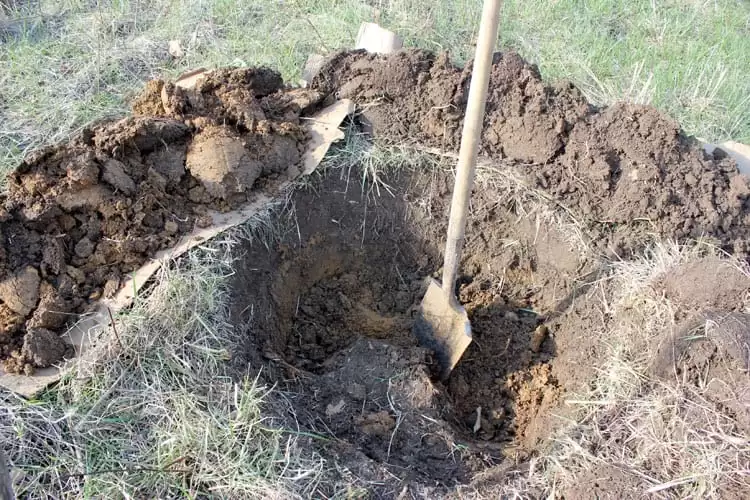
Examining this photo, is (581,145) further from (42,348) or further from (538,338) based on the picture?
(42,348)

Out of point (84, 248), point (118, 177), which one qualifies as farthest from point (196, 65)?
point (84, 248)

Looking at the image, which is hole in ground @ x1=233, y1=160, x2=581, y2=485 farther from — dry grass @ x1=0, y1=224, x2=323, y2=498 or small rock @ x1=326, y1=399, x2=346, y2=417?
dry grass @ x1=0, y1=224, x2=323, y2=498

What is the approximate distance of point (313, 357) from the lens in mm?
A: 2850

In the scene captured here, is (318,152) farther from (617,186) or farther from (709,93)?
(709,93)

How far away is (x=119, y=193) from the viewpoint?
8.73 ft

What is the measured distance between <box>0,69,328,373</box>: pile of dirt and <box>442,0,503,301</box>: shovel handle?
90 cm

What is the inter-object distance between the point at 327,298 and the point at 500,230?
2.97ft

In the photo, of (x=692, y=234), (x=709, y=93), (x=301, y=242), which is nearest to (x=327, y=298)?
(x=301, y=242)

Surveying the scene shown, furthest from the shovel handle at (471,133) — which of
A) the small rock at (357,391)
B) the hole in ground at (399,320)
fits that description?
the small rock at (357,391)

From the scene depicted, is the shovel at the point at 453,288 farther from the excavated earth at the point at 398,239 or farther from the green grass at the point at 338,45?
the green grass at the point at 338,45

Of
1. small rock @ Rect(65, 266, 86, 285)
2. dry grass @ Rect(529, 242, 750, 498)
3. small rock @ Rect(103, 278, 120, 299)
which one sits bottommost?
dry grass @ Rect(529, 242, 750, 498)

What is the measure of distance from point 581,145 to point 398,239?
3.20 feet

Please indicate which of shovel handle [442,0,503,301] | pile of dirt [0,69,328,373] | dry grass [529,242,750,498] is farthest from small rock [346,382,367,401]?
pile of dirt [0,69,328,373]

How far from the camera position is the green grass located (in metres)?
3.82
